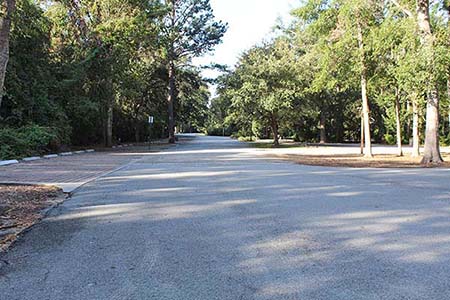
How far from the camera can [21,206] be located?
756 centimetres

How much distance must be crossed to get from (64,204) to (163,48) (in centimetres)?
2824

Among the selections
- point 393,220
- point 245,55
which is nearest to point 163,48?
point 245,55

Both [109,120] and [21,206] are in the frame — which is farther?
[109,120]

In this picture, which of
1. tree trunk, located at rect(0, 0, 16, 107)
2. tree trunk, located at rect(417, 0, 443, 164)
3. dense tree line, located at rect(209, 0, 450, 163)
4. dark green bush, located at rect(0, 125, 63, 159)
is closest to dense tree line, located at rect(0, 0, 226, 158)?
dark green bush, located at rect(0, 125, 63, 159)

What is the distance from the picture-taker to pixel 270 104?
3216cm

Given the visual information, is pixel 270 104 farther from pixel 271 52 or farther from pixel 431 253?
pixel 431 253

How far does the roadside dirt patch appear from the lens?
18.9 ft

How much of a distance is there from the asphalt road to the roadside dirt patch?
28cm

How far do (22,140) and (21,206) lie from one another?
1209 centimetres

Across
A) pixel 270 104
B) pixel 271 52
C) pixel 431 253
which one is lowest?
pixel 431 253

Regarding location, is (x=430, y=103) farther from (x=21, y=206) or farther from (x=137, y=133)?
(x=137, y=133)

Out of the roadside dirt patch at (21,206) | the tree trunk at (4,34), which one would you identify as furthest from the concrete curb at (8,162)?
the tree trunk at (4,34)

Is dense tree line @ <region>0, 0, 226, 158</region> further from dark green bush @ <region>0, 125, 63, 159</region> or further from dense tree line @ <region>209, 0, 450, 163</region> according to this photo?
dense tree line @ <region>209, 0, 450, 163</region>

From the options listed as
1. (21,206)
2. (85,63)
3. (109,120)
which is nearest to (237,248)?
(21,206)
